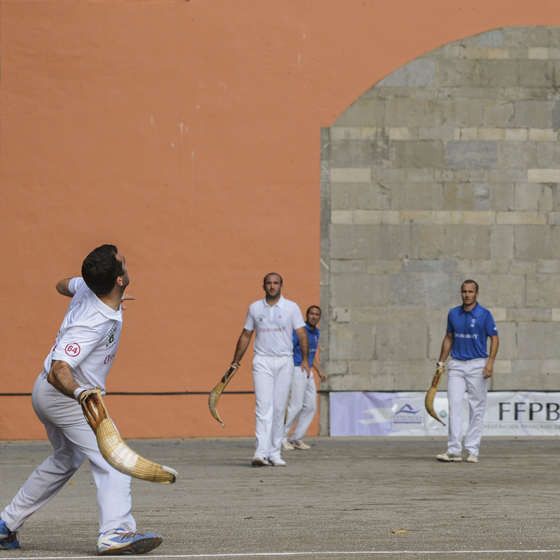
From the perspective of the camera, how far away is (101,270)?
5.06 meters

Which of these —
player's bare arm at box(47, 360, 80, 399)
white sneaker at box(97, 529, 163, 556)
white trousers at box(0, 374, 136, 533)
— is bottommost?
white sneaker at box(97, 529, 163, 556)

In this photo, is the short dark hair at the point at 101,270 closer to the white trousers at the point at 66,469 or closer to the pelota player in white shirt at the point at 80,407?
the pelota player in white shirt at the point at 80,407

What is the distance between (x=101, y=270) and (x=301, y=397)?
713 cm

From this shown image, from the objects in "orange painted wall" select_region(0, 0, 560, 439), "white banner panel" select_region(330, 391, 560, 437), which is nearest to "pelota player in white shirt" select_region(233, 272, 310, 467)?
"orange painted wall" select_region(0, 0, 560, 439)

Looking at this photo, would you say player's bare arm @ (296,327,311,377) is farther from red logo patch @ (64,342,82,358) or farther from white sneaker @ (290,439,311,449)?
red logo patch @ (64,342,82,358)

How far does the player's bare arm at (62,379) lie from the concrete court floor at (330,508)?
35.4 inches

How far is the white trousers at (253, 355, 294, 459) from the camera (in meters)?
10.0

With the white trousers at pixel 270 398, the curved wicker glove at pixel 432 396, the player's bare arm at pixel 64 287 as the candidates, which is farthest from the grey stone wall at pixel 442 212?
the player's bare arm at pixel 64 287

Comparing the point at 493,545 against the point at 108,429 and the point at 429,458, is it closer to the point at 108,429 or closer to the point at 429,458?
the point at 108,429

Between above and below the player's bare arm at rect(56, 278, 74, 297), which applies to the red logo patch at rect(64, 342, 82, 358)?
below

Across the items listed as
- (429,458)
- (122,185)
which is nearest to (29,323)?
(122,185)

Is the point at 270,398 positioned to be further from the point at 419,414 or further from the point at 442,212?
the point at 442,212

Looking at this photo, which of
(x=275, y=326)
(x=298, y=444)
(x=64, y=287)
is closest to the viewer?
(x=64, y=287)

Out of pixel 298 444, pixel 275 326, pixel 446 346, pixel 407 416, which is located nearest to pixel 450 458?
pixel 446 346
